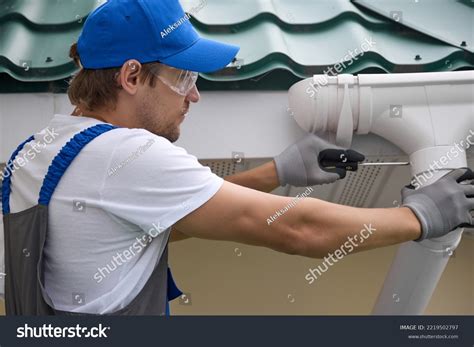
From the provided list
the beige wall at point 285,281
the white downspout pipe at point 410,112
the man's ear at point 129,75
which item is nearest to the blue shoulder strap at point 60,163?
the man's ear at point 129,75

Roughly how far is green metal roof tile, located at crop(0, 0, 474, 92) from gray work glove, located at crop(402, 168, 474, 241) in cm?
55

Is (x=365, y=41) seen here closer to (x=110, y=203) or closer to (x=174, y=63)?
(x=174, y=63)

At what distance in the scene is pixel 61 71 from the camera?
2.43 meters

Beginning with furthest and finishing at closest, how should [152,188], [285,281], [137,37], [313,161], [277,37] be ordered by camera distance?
[285,281] < [277,37] < [313,161] < [137,37] < [152,188]

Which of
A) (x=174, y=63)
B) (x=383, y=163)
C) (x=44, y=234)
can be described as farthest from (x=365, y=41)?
(x=44, y=234)

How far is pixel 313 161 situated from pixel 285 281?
3.60 ft

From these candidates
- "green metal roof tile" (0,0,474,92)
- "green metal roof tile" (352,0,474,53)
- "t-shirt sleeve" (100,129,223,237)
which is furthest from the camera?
"green metal roof tile" (352,0,474,53)

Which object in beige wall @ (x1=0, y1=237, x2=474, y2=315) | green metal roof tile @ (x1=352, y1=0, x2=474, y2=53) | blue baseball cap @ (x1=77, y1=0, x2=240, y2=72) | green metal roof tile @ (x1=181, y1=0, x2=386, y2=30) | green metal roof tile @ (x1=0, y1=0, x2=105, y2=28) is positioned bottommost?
beige wall @ (x1=0, y1=237, x2=474, y2=315)

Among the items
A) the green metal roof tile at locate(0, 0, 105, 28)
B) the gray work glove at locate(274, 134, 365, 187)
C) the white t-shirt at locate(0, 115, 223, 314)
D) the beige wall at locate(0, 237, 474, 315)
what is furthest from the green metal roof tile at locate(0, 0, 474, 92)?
the beige wall at locate(0, 237, 474, 315)

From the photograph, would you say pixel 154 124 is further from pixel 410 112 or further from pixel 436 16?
pixel 436 16

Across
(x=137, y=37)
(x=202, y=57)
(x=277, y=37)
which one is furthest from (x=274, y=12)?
(x=137, y=37)

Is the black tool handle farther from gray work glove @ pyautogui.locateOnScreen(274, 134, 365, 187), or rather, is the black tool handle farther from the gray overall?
the gray overall

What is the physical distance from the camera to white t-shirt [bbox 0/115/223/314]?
1.77m

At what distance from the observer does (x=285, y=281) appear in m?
3.31
